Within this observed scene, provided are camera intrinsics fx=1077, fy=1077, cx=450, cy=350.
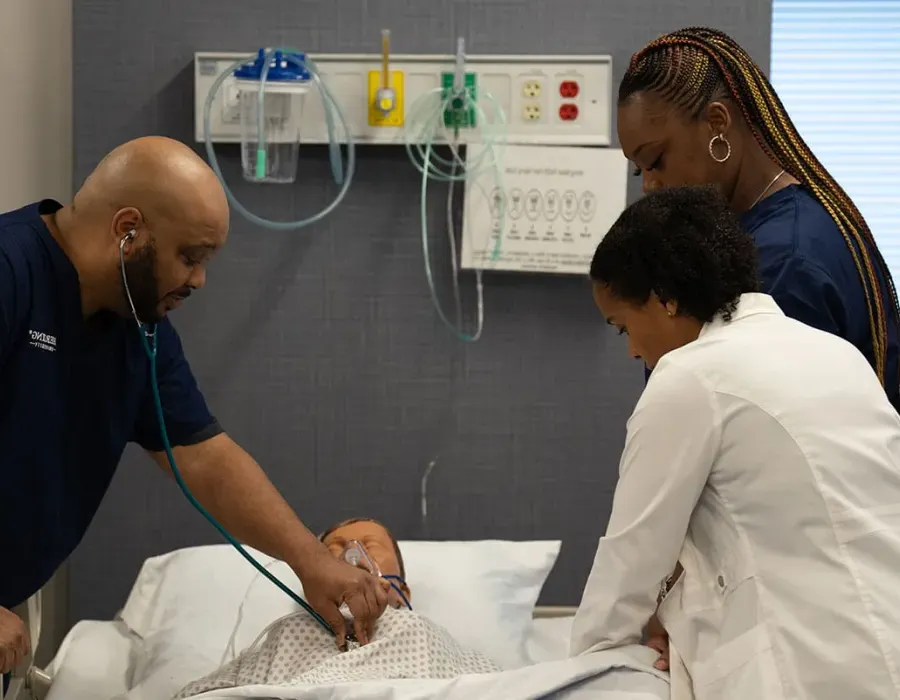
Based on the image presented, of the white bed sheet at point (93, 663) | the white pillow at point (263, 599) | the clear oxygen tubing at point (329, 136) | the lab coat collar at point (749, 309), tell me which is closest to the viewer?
the lab coat collar at point (749, 309)

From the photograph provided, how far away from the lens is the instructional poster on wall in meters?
2.79

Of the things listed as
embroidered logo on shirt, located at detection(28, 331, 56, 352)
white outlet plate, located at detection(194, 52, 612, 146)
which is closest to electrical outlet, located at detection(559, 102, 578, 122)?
white outlet plate, located at detection(194, 52, 612, 146)

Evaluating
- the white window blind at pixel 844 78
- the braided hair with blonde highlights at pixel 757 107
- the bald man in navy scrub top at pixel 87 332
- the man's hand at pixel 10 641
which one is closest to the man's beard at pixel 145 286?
the bald man in navy scrub top at pixel 87 332

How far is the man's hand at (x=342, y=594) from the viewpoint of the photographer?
1980 millimetres

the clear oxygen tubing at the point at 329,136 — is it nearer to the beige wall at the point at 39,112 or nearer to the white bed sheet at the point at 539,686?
the beige wall at the point at 39,112

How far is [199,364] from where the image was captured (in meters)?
2.88

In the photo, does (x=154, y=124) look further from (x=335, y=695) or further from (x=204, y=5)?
(x=335, y=695)

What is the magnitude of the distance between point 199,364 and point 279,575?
0.68 meters

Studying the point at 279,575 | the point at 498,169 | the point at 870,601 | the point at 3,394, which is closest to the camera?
the point at 870,601

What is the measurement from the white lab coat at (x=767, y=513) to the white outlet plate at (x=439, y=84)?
142cm

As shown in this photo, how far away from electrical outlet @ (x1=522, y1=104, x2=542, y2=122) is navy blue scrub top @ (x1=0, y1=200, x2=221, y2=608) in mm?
1184

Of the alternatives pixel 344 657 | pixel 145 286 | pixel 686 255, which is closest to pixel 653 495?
pixel 686 255

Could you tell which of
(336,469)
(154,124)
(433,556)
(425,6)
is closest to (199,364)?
(336,469)

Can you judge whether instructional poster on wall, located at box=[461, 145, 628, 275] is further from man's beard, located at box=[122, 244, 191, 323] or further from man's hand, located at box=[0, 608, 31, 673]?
man's hand, located at box=[0, 608, 31, 673]
